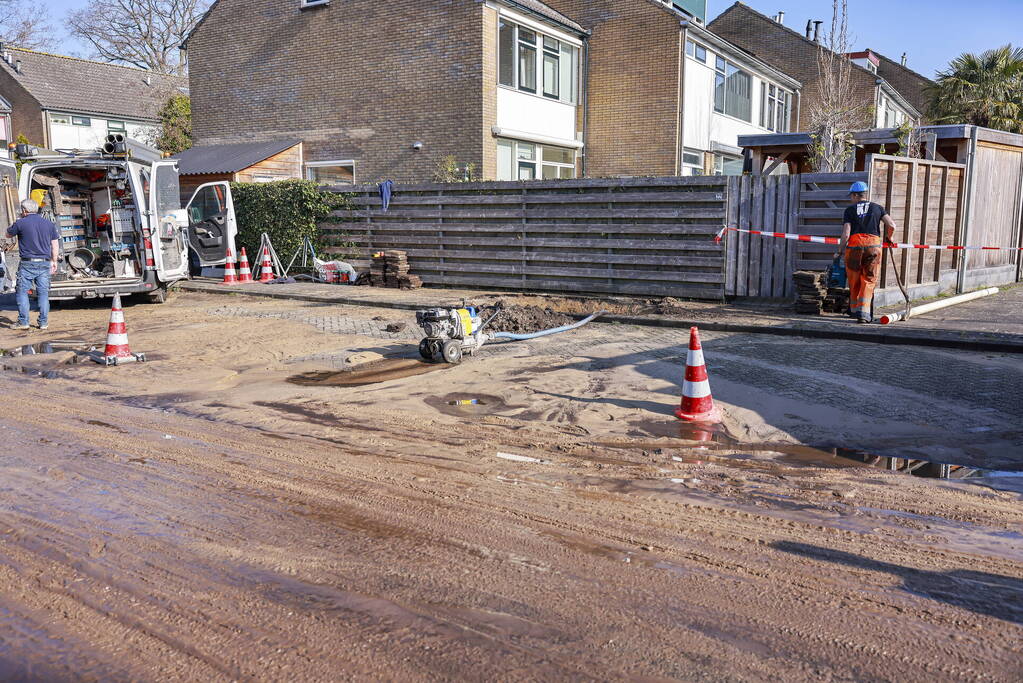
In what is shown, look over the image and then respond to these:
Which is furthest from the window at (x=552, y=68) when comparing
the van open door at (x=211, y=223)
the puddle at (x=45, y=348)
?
the puddle at (x=45, y=348)

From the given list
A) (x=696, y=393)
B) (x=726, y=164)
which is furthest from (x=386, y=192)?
(x=726, y=164)

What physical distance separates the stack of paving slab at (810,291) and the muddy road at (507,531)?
3646 millimetres

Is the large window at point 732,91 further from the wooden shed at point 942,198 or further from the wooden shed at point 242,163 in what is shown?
the wooden shed at point 242,163

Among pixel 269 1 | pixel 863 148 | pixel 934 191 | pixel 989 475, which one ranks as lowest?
pixel 989 475

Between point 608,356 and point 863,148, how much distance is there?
1144 cm

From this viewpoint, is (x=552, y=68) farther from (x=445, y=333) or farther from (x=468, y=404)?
(x=468, y=404)

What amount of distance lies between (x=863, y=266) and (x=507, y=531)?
343 inches

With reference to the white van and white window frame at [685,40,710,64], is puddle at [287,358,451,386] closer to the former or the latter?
the white van

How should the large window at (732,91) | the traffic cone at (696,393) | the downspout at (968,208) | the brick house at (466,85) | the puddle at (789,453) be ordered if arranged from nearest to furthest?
the puddle at (789,453)
the traffic cone at (696,393)
the downspout at (968,208)
the brick house at (466,85)
the large window at (732,91)

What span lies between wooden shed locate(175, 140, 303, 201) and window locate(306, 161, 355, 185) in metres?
0.37

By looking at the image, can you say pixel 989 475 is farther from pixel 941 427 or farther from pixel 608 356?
pixel 608 356

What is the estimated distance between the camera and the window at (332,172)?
78.6 feet

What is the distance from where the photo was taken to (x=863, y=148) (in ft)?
59.1

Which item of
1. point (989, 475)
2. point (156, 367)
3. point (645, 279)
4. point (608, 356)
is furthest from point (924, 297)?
point (156, 367)
